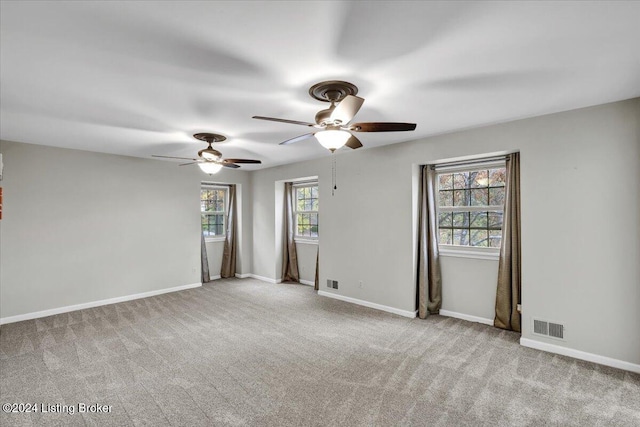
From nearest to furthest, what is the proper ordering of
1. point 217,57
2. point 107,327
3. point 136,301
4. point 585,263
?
point 217,57 < point 585,263 < point 107,327 < point 136,301

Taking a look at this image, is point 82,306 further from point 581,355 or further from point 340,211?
point 581,355

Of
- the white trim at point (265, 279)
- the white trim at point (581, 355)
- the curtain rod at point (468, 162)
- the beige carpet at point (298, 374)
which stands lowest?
the beige carpet at point (298, 374)

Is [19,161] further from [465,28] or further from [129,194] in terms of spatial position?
[465,28]

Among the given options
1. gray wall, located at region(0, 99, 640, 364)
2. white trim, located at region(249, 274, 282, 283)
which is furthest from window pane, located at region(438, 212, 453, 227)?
white trim, located at region(249, 274, 282, 283)

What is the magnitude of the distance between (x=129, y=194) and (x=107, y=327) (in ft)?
7.42

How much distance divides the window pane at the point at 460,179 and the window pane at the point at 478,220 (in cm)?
42

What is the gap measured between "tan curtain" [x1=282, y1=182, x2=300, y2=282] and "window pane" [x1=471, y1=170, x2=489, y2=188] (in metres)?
3.62

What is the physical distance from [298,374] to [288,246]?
12.6 ft

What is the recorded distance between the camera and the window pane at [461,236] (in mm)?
4324

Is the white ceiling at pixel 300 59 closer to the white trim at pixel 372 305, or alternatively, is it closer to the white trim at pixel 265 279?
the white trim at pixel 372 305

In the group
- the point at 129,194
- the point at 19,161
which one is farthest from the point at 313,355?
the point at 19,161

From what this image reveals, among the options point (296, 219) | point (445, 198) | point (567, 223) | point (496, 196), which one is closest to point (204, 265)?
point (296, 219)

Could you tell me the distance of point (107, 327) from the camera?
397cm

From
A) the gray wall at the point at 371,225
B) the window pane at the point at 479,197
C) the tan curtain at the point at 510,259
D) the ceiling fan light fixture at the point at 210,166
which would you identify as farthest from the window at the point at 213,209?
the tan curtain at the point at 510,259
